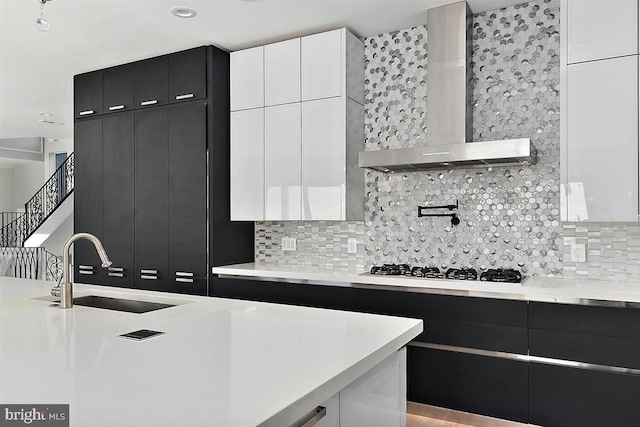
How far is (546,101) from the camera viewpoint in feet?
10.4

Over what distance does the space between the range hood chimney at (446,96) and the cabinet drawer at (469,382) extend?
121 cm

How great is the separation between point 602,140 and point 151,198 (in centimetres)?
342

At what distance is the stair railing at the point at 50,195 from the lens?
1017 cm

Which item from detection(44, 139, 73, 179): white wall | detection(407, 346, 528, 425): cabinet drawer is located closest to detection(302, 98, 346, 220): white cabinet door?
detection(407, 346, 528, 425): cabinet drawer

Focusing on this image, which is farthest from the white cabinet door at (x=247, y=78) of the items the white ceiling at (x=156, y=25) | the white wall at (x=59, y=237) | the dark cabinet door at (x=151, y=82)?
the white wall at (x=59, y=237)

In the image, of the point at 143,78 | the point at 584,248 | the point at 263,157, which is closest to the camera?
the point at 584,248

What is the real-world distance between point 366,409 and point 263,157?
2670 mm

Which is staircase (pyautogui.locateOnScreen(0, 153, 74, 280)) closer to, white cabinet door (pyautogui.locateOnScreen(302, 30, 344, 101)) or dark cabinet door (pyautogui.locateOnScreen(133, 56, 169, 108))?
dark cabinet door (pyautogui.locateOnScreen(133, 56, 169, 108))

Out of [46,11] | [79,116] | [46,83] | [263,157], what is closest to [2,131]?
[46,83]

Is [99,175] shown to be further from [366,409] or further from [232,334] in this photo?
[366,409]

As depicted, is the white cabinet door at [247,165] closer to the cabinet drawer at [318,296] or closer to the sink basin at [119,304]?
the cabinet drawer at [318,296]

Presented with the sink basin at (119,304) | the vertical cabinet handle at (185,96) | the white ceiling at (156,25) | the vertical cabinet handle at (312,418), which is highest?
the white ceiling at (156,25)

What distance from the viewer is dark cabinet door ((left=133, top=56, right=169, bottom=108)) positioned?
4.22 m

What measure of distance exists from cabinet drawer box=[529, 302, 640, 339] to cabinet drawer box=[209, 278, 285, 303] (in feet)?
5.58
